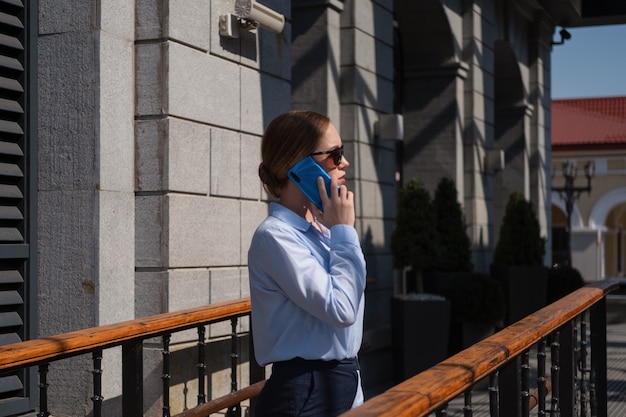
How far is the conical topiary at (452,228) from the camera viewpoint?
12266 millimetres

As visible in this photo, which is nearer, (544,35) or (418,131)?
(418,131)

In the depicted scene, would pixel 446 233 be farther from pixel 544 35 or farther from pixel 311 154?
pixel 311 154

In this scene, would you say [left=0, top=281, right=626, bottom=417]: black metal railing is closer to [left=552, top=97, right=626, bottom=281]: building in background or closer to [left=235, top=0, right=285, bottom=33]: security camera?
[left=235, top=0, right=285, bottom=33]: security camera

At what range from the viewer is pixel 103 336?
4023 mm

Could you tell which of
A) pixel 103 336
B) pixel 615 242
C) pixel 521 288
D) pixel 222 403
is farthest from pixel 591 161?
pixel 103 336

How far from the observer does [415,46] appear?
13.4 metres

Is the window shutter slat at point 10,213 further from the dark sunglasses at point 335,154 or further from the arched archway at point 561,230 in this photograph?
the arched archway at point 561,230

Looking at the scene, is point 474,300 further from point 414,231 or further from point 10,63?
point 10,63

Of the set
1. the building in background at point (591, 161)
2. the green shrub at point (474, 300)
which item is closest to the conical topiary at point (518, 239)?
the green shrub at point (474, 300)

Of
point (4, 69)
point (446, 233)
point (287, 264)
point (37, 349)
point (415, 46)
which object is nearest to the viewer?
point (287, 264)

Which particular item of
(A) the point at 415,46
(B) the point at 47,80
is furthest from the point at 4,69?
(A) the point at 415,46

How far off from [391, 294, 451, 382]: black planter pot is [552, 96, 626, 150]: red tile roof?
3538 centimetres

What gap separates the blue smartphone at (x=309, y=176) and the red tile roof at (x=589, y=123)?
140ft

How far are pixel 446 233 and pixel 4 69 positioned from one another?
7.50m
